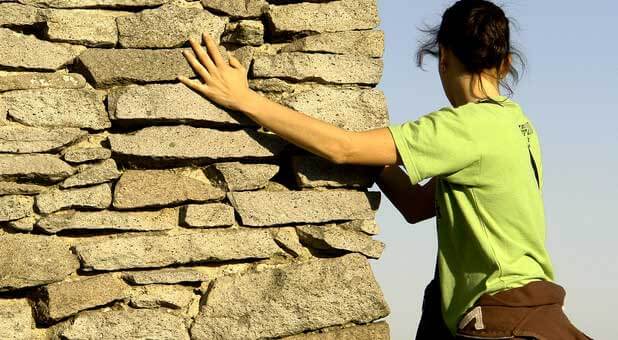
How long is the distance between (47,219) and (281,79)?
1.12m

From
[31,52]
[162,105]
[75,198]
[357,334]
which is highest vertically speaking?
[31,52]

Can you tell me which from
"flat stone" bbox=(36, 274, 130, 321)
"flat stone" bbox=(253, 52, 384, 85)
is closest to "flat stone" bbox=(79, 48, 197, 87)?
"flat stone" bbox=(253, 52, 384, 85)

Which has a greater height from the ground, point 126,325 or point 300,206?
point 300,206

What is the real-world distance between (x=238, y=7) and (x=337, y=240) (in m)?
1.05

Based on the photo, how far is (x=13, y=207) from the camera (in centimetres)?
399

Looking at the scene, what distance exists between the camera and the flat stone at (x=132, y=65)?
4.20 metres

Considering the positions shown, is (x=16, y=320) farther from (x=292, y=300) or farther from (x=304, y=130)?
(x=304, y=130)

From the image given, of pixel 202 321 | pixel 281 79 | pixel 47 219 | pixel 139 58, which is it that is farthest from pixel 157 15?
pixel 202 321

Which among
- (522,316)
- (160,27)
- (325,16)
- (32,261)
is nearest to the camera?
(522,316)

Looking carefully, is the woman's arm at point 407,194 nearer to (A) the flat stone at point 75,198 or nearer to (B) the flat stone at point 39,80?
(A) the flat stone at point 75,198

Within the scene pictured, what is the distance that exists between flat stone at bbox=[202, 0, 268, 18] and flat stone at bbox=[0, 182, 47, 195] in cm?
103

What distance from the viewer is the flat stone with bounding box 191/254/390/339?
13.7ft

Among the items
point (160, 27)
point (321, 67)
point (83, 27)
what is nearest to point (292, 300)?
point (321, 67)

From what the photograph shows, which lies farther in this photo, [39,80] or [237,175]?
[237,175]
